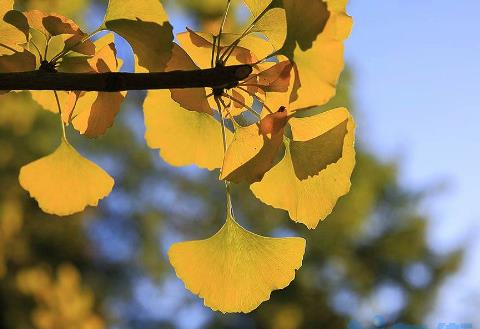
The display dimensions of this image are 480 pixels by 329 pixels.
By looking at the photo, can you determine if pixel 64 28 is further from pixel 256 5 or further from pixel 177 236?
pixel 177 236

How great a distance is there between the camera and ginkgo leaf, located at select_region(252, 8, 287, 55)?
0.89ft

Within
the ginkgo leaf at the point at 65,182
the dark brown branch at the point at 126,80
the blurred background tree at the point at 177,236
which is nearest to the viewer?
the dark brown branch at the point at 126,80

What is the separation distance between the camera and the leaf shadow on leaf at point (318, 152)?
0.27 metres

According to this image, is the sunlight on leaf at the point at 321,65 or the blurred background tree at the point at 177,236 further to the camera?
the blurred background tree at the point at 177,236

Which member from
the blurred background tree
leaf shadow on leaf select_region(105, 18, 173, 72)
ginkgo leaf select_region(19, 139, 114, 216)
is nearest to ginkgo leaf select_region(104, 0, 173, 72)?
leaf shadow on leaf select_region(105, 18, 173, 72)

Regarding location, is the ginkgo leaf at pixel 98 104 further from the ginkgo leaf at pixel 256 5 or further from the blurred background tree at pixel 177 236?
the blurred background tree at pixel 177 236

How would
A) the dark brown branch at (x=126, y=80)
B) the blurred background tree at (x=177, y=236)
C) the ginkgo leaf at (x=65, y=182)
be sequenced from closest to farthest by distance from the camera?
the dark brown branch at (x=126, y=80) → the ginkgo leaf at (x=65, y=182) → the blurred background tree at (x=177, y=236)

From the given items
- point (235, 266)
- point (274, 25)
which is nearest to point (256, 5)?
point (274, 25)

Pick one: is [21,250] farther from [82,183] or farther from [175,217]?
[82,183]

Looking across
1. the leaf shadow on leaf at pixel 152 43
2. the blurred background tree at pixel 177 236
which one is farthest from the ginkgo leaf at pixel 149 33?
the blurred background tree at pixel 177 236

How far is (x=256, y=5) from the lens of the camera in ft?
0.96

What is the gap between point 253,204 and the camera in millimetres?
6641

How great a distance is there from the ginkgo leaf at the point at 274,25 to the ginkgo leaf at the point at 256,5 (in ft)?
0.06

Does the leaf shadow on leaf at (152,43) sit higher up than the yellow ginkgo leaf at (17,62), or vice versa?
the leaf shadow on leaf at (152,43)
